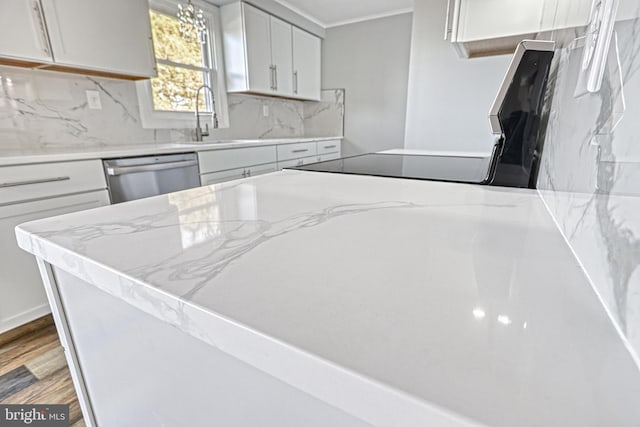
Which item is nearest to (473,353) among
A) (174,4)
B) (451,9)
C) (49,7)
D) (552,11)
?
(552,11)

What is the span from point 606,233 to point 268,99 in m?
3.54

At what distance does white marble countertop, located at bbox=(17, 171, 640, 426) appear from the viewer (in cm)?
20

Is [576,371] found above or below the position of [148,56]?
below

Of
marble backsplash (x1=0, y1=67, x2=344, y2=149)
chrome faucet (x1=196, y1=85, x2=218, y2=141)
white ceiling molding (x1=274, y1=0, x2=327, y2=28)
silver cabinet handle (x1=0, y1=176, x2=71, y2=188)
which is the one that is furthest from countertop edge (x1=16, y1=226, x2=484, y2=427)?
white ceiling molding (x1=274, y1=0, x2=327, y2=28)

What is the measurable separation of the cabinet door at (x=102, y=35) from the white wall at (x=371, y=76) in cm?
241

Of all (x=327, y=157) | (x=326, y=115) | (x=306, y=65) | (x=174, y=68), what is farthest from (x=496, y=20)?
(x=326, y=115)

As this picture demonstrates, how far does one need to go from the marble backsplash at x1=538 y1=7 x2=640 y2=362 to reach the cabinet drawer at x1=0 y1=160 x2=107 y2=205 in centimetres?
188

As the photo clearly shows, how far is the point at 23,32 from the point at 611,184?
2180mm

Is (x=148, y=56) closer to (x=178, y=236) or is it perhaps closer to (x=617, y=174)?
(x=178, y=236)

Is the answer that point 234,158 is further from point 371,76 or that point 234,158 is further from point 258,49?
point 371,76

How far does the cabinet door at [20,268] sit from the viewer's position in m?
1.37

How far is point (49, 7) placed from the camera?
150cm

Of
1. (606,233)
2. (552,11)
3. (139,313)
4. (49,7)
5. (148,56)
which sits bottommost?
(139,313)

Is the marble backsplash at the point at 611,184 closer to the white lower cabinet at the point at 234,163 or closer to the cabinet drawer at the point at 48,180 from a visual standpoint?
the cabinet drawer at the point at 48,180
